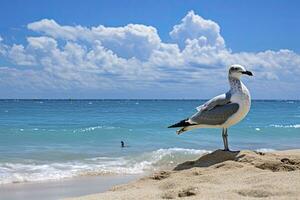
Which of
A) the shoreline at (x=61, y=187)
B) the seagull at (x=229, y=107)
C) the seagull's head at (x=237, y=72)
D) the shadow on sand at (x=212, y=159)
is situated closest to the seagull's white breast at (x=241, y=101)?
the seagull at (x=229, y=107)

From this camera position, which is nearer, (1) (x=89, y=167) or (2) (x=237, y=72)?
(2) (x=237, y=72)

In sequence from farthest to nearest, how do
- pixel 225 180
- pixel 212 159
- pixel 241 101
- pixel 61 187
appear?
pixel 61 187 < pixel 241 101 < pixel 212 159 < pixel 225 180

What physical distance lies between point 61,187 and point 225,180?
472 cm

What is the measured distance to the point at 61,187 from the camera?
9.39 metres

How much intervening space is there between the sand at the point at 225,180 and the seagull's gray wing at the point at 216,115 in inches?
20.7

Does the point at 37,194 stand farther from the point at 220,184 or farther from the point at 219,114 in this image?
the point at 220,184

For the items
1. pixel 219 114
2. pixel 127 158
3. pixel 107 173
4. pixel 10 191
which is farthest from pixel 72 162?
pixel 219 114

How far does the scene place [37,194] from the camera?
870 cm

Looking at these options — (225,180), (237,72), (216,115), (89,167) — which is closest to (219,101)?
(216,115)

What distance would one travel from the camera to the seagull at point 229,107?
7254 millimetres

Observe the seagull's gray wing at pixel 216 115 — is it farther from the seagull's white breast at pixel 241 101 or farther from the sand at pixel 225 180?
the sand at pixel 225 180

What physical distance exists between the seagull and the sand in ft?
1.78

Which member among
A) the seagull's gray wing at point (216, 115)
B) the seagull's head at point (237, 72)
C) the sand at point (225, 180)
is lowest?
the sand at point (225, 180)

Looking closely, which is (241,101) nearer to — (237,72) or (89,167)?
(237,72)
